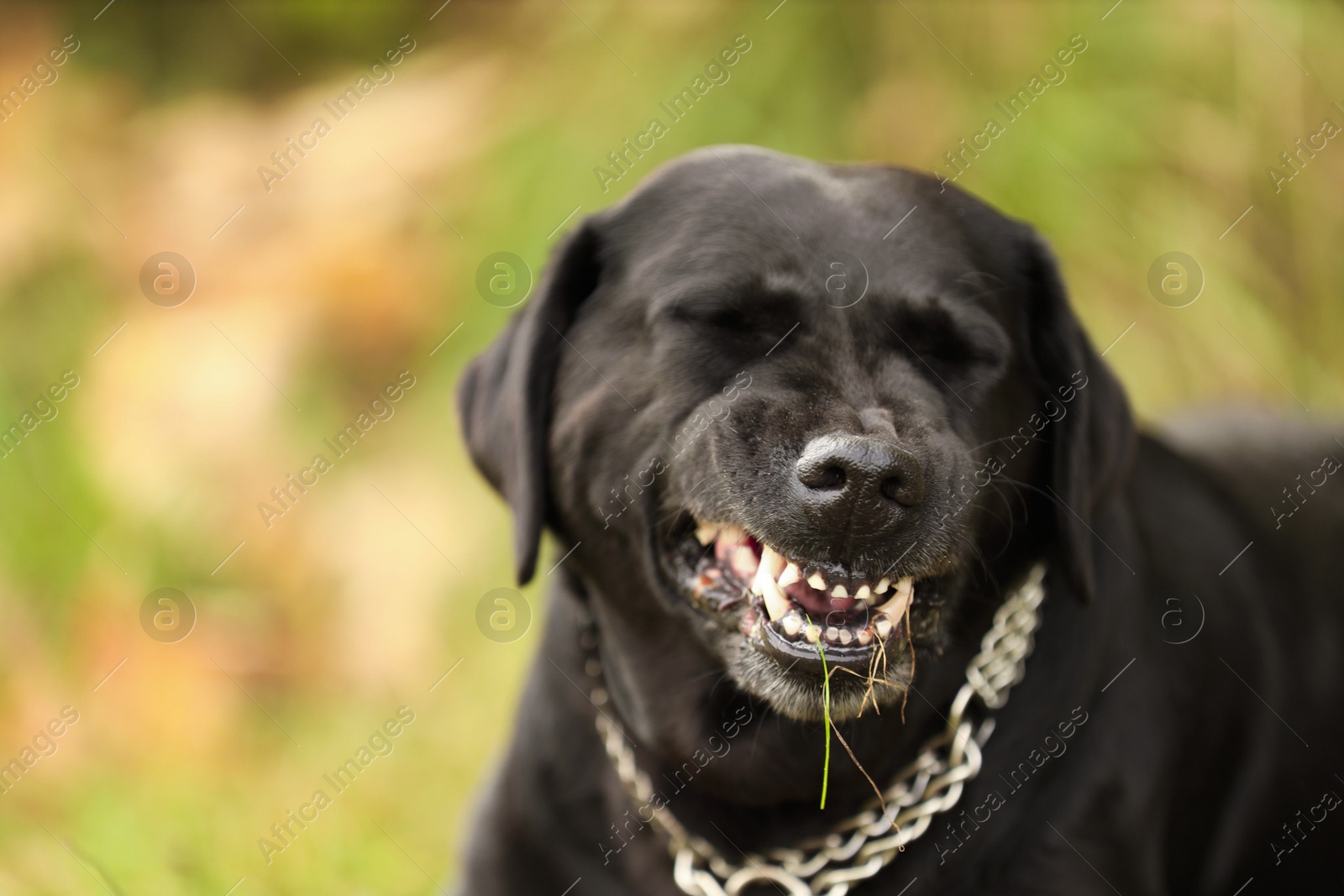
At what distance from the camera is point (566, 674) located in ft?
8.97

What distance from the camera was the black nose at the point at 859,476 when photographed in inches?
82.0

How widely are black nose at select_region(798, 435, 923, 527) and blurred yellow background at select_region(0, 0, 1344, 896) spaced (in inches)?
88.3

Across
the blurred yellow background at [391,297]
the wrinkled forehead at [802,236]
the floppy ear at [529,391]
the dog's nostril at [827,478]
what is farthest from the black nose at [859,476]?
the blurred yellow background at [391,297]

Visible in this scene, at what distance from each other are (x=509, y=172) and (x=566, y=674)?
4.11 meters

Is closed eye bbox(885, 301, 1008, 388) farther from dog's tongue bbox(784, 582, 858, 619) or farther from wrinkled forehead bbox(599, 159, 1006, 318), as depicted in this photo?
dog's tongue bbox(784, 582, 858, 619)

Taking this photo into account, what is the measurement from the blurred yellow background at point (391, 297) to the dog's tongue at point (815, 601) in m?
2.01

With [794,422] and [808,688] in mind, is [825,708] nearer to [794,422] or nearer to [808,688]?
[808,688]

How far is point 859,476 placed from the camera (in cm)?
209

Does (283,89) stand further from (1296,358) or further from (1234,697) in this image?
(1234,697)

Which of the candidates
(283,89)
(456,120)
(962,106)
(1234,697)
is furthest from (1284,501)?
(283,89)

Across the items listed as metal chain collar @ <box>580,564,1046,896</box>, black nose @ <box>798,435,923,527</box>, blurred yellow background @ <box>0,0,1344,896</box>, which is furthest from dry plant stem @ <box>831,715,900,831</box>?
blurred yellow background @ <box>0,0,1344,896</box>

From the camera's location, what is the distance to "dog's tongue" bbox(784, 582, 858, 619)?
230cm

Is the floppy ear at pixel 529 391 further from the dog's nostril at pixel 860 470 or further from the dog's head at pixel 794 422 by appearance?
the dog's nostril at pixel 860 470

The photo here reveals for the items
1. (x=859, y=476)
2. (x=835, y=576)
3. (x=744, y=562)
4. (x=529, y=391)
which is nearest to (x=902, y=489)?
Answer: (x=859, y=476)
